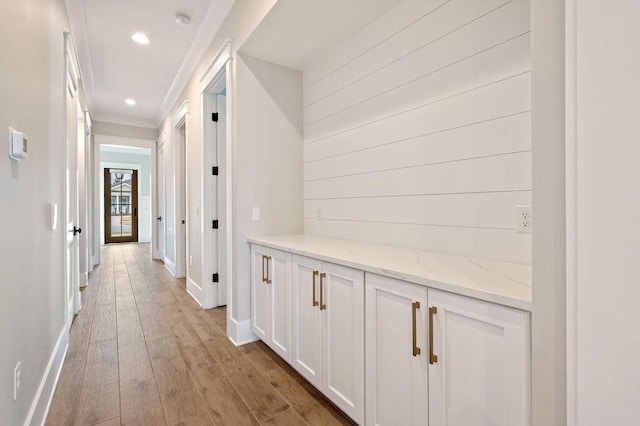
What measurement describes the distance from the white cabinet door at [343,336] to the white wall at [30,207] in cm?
131

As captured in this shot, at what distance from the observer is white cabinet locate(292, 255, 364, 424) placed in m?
1.48

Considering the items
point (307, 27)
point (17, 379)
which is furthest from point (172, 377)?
point (307, 27)

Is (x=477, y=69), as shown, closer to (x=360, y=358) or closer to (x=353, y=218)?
(x=353, y=218)

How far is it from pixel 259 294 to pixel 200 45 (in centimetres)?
274

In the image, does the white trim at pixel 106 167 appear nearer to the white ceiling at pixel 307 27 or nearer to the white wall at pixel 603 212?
the white ceiling at pixel 307 27

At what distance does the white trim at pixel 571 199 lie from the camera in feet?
2.31

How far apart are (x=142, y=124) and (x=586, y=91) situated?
703 cm

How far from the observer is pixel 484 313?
97 centimetres

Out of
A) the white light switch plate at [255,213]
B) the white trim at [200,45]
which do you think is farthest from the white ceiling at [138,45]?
the white light switch plate at [255,213]

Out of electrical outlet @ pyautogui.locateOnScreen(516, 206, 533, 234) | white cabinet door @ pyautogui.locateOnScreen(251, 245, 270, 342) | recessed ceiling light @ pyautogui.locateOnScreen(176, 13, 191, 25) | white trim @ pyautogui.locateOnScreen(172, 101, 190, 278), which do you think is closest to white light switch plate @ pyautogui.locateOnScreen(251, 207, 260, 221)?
white cabinet door @ pyautogui.locateOnScreen(251, 245, 270, 342)

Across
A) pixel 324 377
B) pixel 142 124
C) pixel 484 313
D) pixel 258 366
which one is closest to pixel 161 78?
pixel 142 124

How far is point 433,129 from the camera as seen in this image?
5.64 feet

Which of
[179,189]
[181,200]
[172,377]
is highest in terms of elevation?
[179,189]

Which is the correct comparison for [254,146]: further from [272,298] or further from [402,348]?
[402,348]
